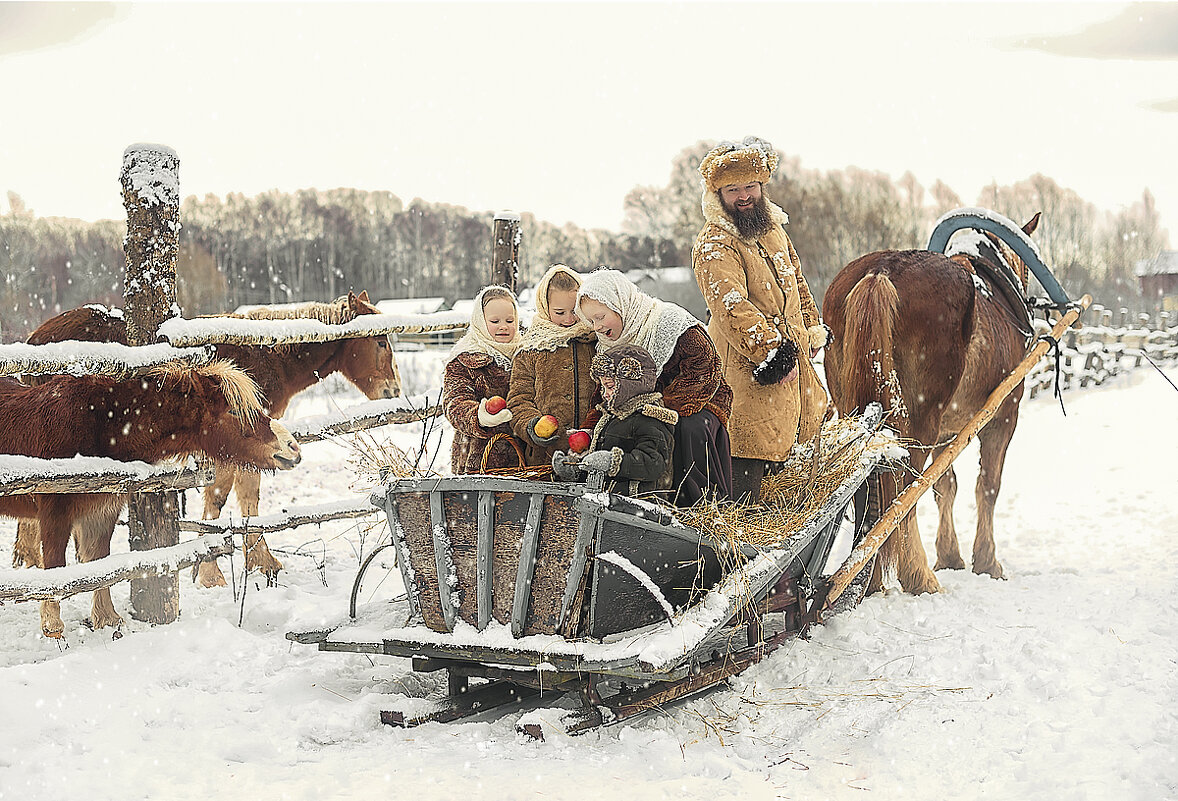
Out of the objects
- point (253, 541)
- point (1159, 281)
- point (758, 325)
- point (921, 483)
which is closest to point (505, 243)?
point (758, 325)

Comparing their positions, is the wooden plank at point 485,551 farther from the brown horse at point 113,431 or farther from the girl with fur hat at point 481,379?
the brown horse at point 113,431

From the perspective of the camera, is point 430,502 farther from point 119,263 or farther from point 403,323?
point 119,263

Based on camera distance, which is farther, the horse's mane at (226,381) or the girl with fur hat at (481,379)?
the horse's mane at (226,381)

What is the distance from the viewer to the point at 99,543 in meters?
4.82

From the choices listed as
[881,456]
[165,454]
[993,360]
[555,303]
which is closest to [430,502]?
A: [555,303]

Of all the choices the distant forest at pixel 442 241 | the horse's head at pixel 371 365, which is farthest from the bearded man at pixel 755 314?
the distant forest at pixel 442 241

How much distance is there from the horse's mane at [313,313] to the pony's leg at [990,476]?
477cm

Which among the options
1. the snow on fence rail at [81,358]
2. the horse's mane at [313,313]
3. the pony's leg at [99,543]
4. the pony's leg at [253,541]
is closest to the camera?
the snow on fence rail at [81,358]

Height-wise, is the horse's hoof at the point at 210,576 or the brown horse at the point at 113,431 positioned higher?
the brown horse at the point at 113,431

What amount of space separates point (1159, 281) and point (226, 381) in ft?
159

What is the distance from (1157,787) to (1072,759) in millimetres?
277

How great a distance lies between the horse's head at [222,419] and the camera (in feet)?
15.3

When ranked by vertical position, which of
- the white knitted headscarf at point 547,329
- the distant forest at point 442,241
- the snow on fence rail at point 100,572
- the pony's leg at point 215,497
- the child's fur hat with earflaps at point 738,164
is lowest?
the pony's leg at point 215,497

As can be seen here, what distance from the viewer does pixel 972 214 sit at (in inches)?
245
